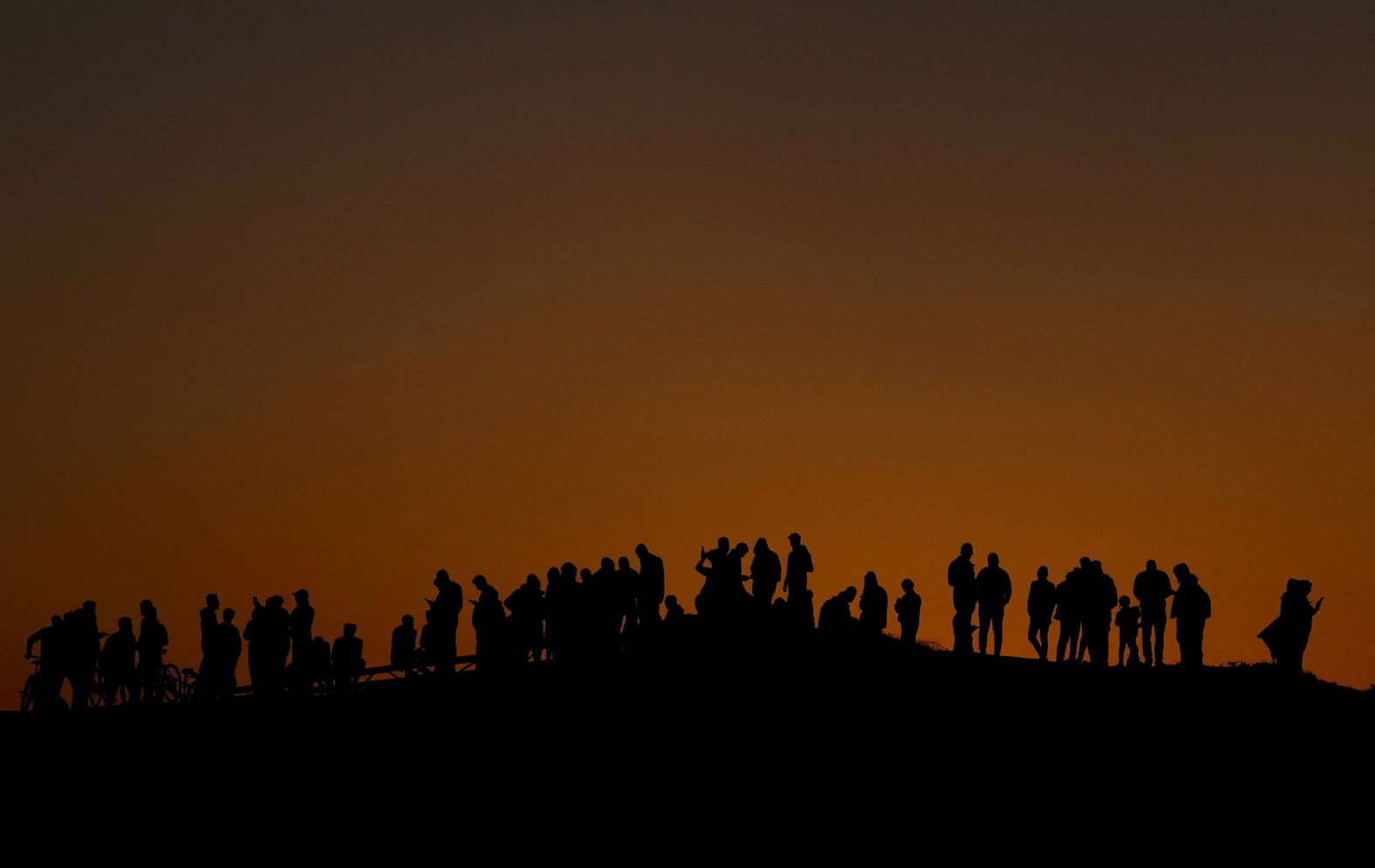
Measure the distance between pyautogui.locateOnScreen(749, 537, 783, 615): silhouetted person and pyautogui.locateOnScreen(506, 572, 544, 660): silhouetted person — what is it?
4.02 meters

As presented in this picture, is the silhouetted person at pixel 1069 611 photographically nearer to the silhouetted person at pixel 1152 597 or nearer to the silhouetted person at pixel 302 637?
the silhouetted person at pixel 1152 597

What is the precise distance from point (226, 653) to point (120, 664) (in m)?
1.90

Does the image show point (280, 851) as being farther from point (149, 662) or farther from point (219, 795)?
point (149, 662)

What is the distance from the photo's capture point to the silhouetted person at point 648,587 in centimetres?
4091

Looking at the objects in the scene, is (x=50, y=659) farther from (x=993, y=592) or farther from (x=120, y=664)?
(x=993, y=592)

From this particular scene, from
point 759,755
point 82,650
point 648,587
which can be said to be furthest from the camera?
point 648,587

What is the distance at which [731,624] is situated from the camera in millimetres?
40844

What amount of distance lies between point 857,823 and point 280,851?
27.9ft

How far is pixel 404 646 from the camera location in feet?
133

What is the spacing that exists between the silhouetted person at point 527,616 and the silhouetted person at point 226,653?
198 inches

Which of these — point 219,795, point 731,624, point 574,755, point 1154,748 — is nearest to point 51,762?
point 219,795

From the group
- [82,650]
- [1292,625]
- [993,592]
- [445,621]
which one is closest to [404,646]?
[445,621]

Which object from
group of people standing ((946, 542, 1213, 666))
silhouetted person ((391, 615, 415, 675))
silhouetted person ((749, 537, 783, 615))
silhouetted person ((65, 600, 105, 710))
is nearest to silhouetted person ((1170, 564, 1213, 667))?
group of people standing ((946, 542, 1213, 666))

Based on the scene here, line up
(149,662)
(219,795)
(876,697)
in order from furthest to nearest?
(149,662), (876,697), (219,795)
